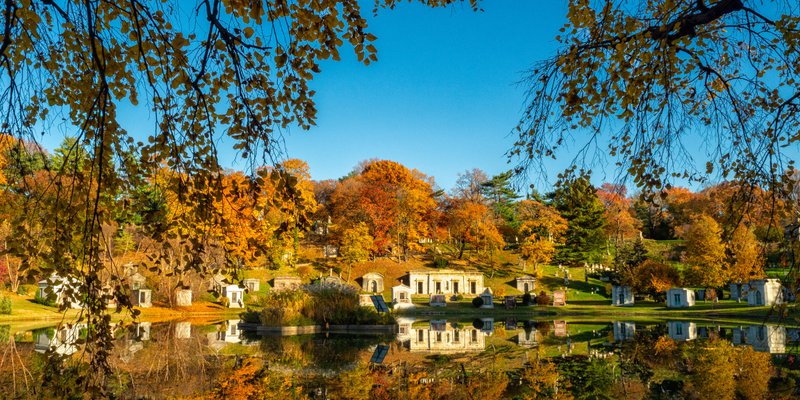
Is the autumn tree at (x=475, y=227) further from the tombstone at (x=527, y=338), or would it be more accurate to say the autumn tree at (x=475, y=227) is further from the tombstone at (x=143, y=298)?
the tombstone at (x=527, y=338)

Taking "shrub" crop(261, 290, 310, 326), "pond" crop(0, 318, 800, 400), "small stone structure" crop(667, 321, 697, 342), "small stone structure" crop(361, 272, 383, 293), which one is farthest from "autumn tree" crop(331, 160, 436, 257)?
"pond" crop(0, 318, 800, 400)

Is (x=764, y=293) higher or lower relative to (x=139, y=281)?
lower

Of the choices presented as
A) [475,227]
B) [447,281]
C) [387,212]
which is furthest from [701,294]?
[387,212]

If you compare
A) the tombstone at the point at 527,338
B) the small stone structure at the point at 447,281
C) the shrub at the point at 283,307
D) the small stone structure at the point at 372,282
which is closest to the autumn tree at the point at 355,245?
the small stone structure at the point at 372,282

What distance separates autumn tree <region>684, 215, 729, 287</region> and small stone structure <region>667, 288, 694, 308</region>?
7.25 feet

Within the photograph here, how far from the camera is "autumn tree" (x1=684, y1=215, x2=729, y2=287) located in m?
34.0

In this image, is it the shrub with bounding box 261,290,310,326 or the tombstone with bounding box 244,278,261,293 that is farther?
the tombstone with bounding box 244,278,261,293

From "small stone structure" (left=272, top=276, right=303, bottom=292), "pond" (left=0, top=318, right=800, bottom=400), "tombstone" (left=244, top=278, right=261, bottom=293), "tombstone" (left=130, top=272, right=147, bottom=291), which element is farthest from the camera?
"small stone structure" (left=272, top=276, right=303, bottom=292)

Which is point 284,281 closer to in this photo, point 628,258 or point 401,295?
point 401,295

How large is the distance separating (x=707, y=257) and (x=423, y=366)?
29.1m

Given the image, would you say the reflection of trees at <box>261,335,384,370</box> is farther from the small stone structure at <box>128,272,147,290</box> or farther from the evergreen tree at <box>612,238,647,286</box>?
the evergreen tree at <box>612,238,647,286</box>

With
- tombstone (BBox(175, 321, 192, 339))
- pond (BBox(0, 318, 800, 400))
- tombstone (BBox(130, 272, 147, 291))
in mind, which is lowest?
tombstone (BBox(175, 321, 192, 339))

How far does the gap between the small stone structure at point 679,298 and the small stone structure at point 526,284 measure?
13.8 m

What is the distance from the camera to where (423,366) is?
10961 mm
